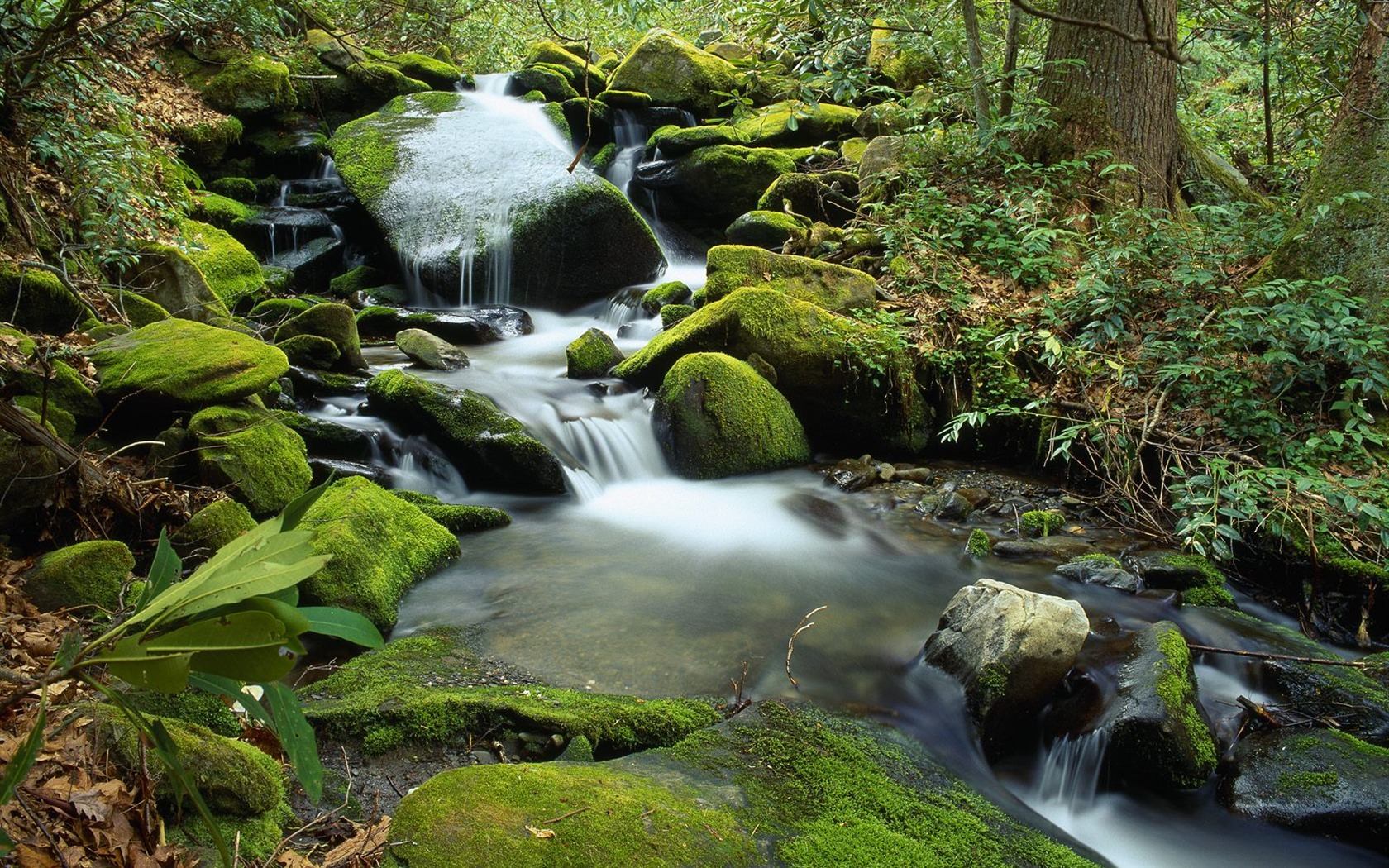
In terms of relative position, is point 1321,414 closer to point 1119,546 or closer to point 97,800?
point 1119,546

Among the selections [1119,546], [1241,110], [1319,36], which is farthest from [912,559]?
[1241,110]

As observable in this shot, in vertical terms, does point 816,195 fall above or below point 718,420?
above

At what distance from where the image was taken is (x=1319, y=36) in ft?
27.8

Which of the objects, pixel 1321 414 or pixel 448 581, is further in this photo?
pixel 1321 414

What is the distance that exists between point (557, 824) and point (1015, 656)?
2508mm

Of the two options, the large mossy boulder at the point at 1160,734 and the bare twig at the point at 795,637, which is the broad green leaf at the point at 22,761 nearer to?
the bare twig at the point at 795,637

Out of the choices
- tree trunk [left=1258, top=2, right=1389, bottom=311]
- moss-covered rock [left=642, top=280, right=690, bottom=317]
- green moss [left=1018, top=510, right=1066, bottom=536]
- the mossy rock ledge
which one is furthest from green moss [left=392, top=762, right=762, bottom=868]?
moss-covered rock [left=642, top=280, right=690, bottom=317]

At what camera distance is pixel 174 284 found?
7.08 m

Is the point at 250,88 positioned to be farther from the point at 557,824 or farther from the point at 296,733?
the point at 296,733

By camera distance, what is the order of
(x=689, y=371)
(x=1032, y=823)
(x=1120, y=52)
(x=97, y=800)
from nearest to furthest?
(x=97, y=800)
(x=1032, y=823)
(x=689, y=371)
(x=1120, y=52)

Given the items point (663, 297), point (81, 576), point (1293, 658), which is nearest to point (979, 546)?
point (1293, 658)

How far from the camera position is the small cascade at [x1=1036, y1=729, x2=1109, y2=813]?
357cm

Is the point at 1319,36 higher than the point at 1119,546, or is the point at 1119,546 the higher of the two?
the point at 1319,36

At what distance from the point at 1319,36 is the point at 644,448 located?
8.31 metres
